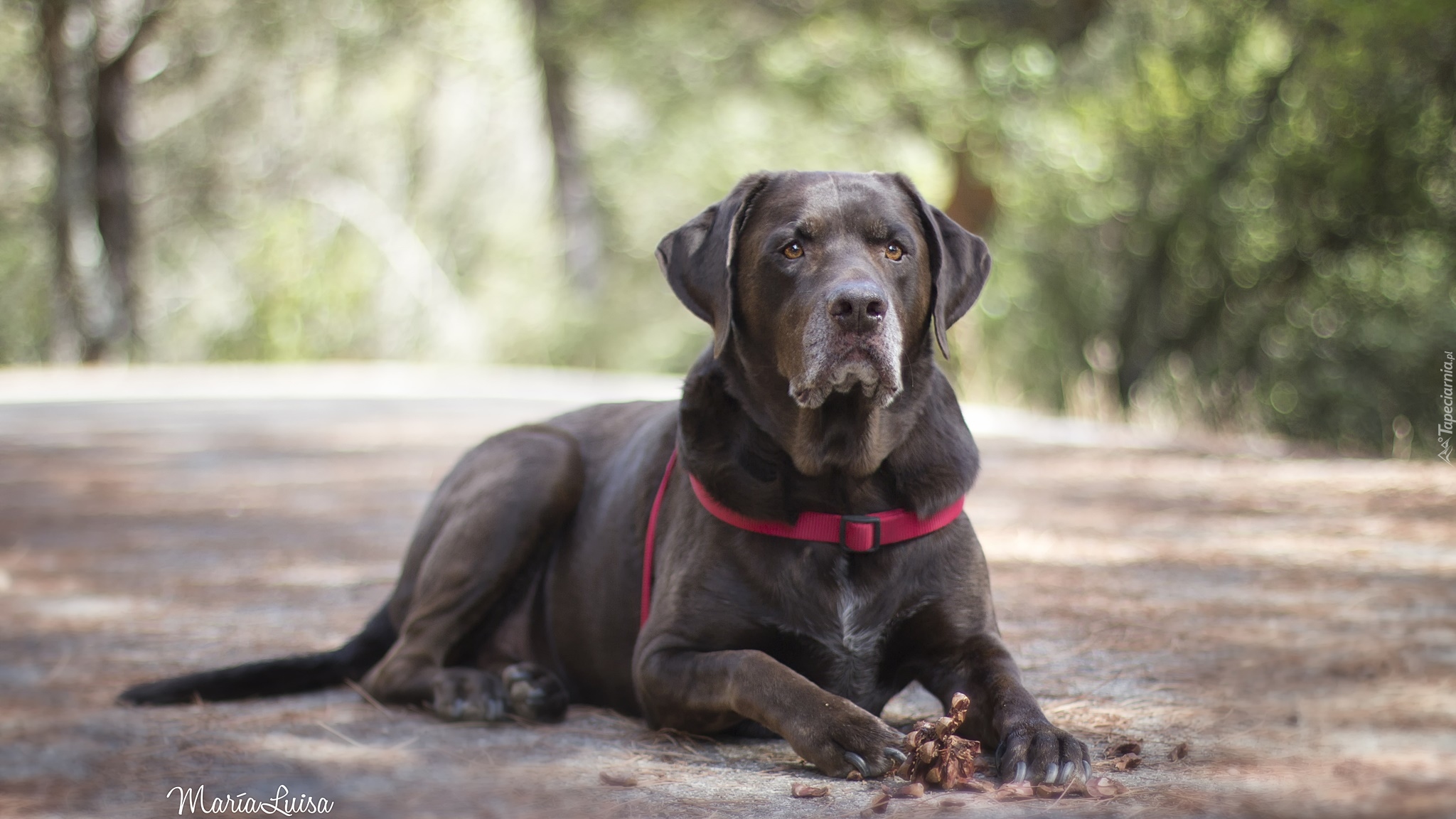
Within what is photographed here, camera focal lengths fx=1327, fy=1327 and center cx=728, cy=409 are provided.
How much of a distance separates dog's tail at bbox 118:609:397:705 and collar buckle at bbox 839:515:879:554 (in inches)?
69.5

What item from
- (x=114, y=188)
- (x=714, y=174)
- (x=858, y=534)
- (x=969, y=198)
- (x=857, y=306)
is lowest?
(x=858, y=534)

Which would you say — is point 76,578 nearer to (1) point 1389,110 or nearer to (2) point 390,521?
(2) point 390,521

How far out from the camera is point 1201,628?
4.55 m

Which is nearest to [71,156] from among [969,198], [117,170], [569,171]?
[117,170]

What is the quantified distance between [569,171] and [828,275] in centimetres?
1990

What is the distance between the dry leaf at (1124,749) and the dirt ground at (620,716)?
0.15ft

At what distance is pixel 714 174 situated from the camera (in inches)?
840

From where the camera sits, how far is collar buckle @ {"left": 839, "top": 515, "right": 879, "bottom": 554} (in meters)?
3.31

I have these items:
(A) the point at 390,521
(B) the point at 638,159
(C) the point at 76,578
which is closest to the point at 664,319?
(B) the point at 638,159

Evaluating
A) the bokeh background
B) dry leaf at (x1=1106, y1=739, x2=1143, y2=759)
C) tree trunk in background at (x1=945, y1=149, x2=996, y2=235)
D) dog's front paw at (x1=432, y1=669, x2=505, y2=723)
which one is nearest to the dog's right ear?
dog's front paw at (x1=432, y1=669, x2=505, y2=723)

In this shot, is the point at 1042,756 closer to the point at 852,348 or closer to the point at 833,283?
the point at 852,348

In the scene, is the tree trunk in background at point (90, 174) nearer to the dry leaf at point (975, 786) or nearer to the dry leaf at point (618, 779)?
the dry leaf at point (618, 779)

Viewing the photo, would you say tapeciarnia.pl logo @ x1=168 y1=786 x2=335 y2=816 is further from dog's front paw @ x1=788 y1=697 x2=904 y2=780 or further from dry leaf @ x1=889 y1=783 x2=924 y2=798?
dry leaf @ x1=889 y1=783 x2=924 y2=798

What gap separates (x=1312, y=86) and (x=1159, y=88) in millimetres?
1444
